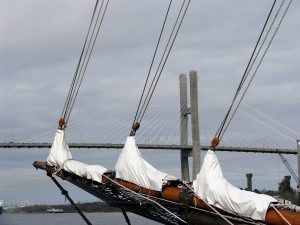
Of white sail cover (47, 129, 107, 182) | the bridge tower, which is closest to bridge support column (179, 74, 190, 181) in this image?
the bridge tower

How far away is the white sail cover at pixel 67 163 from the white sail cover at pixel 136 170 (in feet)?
1.70

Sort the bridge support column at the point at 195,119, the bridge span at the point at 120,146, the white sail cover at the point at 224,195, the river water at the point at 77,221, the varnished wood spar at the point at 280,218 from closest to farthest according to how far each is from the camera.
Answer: the varnished wood spar at the point at 280,218
the white sail cover at the point at 224,195
the bridge support column at the point at 195,119
the bridge span at the point at 120,146
the river water at the point at 77,221

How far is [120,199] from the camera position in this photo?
7.95 metres

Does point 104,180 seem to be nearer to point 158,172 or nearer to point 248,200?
point 158,172

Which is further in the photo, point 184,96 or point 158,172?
point 184,96

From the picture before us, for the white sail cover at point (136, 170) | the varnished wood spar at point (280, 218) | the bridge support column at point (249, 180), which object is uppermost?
the bridge support column at point (249, 180)

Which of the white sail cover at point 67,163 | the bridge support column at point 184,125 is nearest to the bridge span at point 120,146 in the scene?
the bridge support column at point 184,125

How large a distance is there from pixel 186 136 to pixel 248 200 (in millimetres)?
35296

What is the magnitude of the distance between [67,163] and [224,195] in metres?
3.61

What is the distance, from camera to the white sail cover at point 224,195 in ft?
17.7

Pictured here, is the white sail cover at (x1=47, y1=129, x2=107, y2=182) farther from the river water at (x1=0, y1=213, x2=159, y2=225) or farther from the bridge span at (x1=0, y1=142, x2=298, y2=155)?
the river water at (x1=0, y1=213, x2=159, y2=225)

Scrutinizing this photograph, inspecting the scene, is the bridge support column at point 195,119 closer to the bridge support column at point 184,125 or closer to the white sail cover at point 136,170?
the bridge support column at point 184,125

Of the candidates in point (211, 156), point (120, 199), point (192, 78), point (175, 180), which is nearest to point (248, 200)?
point (211, 156)

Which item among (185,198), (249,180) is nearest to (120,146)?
(249,180)
